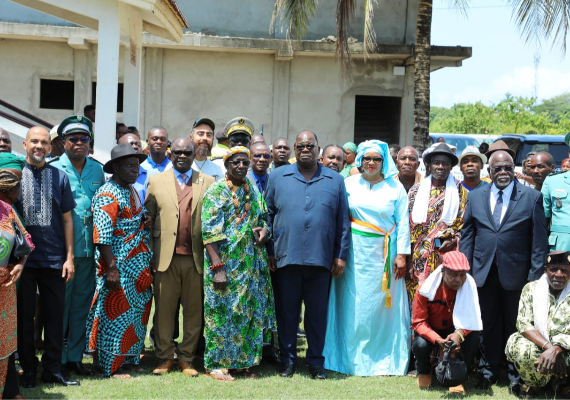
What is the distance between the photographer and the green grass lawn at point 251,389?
5562mm

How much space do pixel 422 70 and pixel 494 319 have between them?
7353 mm

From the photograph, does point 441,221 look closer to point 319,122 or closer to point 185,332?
point 185,332

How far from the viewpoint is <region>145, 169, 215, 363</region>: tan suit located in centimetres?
621

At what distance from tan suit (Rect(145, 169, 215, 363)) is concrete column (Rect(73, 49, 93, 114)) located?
31.1ft

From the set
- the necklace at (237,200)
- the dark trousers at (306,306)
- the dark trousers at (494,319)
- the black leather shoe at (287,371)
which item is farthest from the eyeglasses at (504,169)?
the black leather shoe at (287,371)

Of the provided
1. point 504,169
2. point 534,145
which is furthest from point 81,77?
point 534,145

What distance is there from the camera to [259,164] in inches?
276

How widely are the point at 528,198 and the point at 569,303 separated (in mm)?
1010

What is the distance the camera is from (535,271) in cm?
605

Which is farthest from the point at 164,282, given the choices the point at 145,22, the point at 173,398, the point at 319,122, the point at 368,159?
the point at 319,122

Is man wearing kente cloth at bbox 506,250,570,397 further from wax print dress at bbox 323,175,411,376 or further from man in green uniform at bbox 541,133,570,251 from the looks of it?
wax print dress at bbox 323,175,411,376

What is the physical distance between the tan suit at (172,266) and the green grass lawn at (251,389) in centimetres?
33

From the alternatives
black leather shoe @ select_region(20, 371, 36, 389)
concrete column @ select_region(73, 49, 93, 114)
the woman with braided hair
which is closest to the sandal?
black leather shoe @ select_region(20, 371, 36, 389)

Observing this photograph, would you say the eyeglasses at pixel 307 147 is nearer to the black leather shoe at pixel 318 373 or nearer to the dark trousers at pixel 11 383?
the black leather shoe at pixel 318 373
